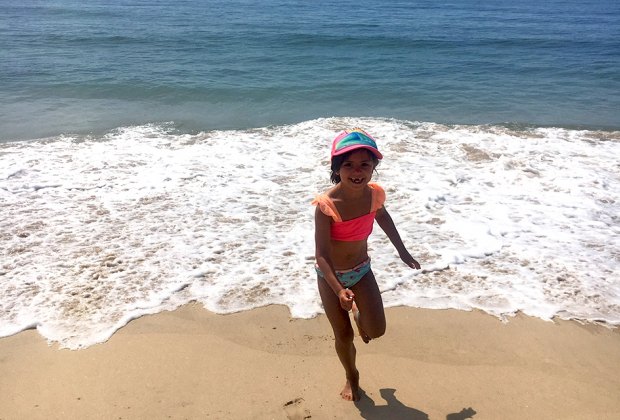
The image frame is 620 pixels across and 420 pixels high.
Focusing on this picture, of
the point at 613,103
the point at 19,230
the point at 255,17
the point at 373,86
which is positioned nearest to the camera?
the point at 19,230

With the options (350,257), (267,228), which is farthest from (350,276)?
(267,228)

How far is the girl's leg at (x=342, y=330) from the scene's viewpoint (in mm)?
3103

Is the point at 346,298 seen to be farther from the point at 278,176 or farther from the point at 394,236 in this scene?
the point at 278,176

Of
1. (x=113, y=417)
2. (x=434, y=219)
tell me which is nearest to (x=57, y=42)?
(x=434, y=219)

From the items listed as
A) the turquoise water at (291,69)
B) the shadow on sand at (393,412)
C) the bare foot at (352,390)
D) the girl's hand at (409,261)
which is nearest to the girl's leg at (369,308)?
the girl's hand at (409,261)

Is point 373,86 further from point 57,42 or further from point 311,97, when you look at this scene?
point 57,42

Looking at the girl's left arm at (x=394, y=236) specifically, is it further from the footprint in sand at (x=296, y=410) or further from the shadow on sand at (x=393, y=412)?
the footprint in sand at (x=296, y=410)

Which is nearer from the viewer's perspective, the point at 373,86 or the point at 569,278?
the point at 569,278

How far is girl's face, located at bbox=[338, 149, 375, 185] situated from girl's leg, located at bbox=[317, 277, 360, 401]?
649mm

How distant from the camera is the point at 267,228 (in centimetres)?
610

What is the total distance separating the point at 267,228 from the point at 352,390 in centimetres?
299

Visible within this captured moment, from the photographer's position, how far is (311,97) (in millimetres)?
14070

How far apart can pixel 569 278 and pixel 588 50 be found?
19907 millimetres

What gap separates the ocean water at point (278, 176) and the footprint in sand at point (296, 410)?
109 centimetres
